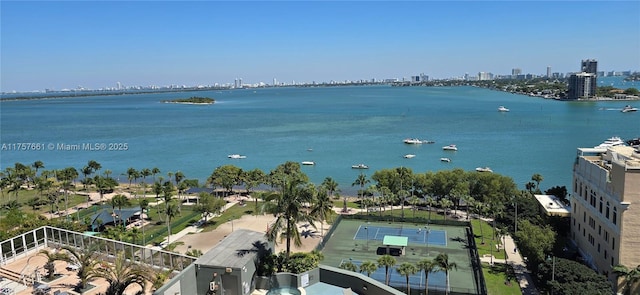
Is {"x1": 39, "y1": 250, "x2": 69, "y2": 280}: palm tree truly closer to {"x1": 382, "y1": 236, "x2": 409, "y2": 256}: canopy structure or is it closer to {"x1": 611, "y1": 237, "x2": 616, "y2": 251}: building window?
{"x1": 382, "y1": 236, "x2": 409, "y2": 256}: canopy structure

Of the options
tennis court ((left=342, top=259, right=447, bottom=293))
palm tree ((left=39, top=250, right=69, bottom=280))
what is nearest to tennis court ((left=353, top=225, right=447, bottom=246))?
tennis court ((left=342, top=259, right=447, bottom=293))

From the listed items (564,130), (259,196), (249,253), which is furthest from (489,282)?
(564,130)

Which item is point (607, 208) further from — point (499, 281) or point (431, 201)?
point (431, 201)

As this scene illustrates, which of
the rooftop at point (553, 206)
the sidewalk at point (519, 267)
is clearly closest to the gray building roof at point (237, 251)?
the sidewalk at point (519, 267)

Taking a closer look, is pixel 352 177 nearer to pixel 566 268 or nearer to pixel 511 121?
pixel 566 268

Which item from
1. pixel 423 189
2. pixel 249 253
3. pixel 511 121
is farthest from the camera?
pixel 511 121

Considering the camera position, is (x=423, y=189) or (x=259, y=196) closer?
(x=423, y=189)

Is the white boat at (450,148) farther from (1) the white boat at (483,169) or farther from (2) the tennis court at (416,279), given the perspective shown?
(2) the tennis court at (416,279)

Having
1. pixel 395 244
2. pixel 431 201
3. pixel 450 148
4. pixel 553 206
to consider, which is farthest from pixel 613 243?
pixel 450 148
